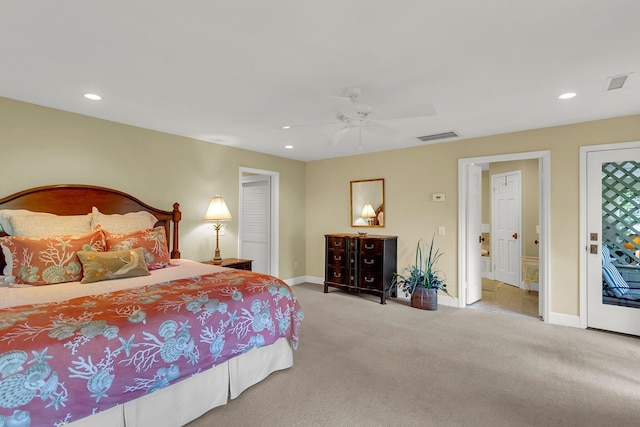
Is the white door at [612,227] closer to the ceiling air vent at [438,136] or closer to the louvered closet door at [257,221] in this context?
the ceiling air vent at [438,136]

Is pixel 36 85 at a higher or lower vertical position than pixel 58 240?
higher

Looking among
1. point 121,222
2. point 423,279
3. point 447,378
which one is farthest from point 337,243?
point 121,222

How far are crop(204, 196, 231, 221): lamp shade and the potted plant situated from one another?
2762mm

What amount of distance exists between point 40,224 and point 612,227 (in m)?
5.87

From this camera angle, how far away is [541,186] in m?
4.02

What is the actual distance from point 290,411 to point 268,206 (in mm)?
4083

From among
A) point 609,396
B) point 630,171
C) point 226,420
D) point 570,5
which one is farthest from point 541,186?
point 226,420

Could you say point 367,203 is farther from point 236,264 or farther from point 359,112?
point 359,112

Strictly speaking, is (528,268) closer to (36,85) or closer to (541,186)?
(541,186)

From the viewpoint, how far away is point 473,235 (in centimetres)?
472

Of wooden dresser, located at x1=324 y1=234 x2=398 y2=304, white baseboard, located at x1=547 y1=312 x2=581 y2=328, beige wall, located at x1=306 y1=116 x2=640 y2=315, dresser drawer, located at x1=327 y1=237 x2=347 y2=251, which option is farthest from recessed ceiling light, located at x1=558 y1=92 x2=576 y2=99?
dresser drawer, located at x1=327 y1=237 x2=347 y2=251

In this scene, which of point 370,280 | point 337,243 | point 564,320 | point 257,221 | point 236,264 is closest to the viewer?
point 564,320

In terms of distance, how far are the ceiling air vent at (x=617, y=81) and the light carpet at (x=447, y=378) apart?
241 cm

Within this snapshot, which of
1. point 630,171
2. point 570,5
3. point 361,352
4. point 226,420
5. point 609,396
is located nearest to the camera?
point 570,5
